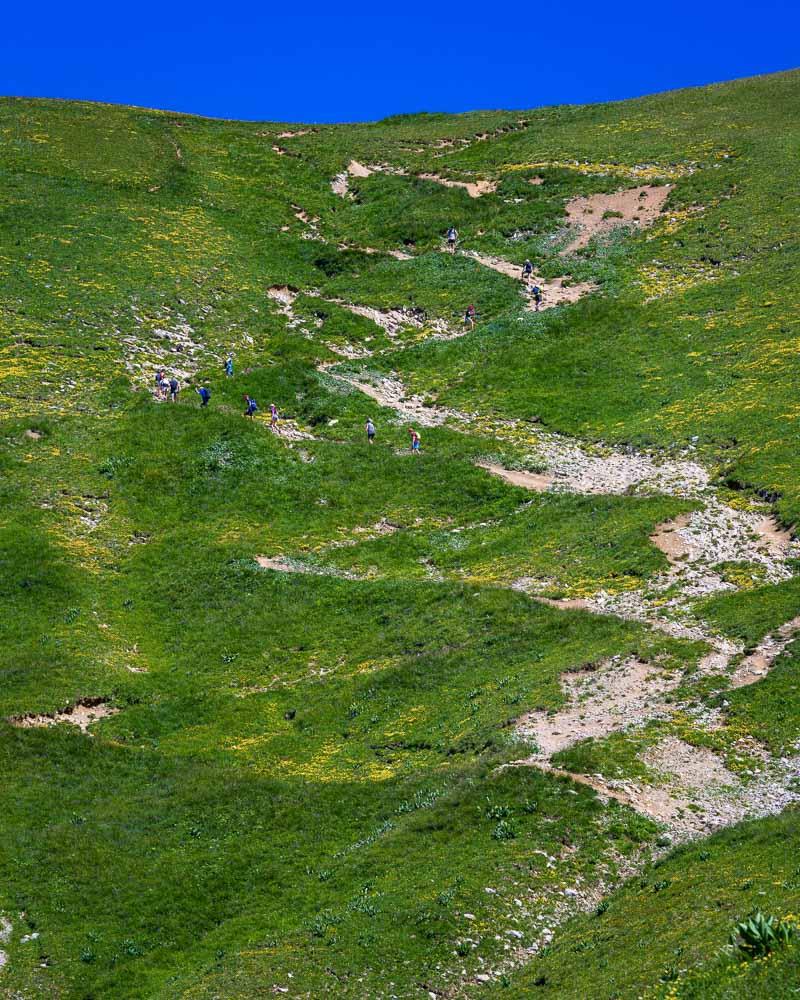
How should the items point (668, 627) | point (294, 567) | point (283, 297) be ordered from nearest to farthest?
point (668, 627), point (294, 567), point (283, 297)

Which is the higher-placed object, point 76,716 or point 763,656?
point 76,716

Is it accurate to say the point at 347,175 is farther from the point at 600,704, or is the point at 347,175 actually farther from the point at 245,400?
the point at 600,704

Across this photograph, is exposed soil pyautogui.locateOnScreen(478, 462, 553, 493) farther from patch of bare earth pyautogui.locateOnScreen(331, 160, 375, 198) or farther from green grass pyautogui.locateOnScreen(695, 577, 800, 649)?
patch of bare earth pyautogui.locateOnScreen(331, 160, 375, 198)

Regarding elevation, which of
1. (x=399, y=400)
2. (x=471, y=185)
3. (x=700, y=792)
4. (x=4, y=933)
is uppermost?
(x=471, y=185)

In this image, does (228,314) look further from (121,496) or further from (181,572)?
(181,572)

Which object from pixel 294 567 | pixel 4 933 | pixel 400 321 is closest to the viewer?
pixel 4 933

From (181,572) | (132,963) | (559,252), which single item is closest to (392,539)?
(181,572)

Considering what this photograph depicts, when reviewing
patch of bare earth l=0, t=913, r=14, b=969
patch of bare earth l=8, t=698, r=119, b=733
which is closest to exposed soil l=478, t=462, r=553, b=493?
patch of bare earth l=8, t=698, r=119, b=733

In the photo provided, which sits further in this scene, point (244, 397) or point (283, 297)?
point (283, 297)

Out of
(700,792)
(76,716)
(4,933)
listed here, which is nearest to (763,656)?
(700,792)
